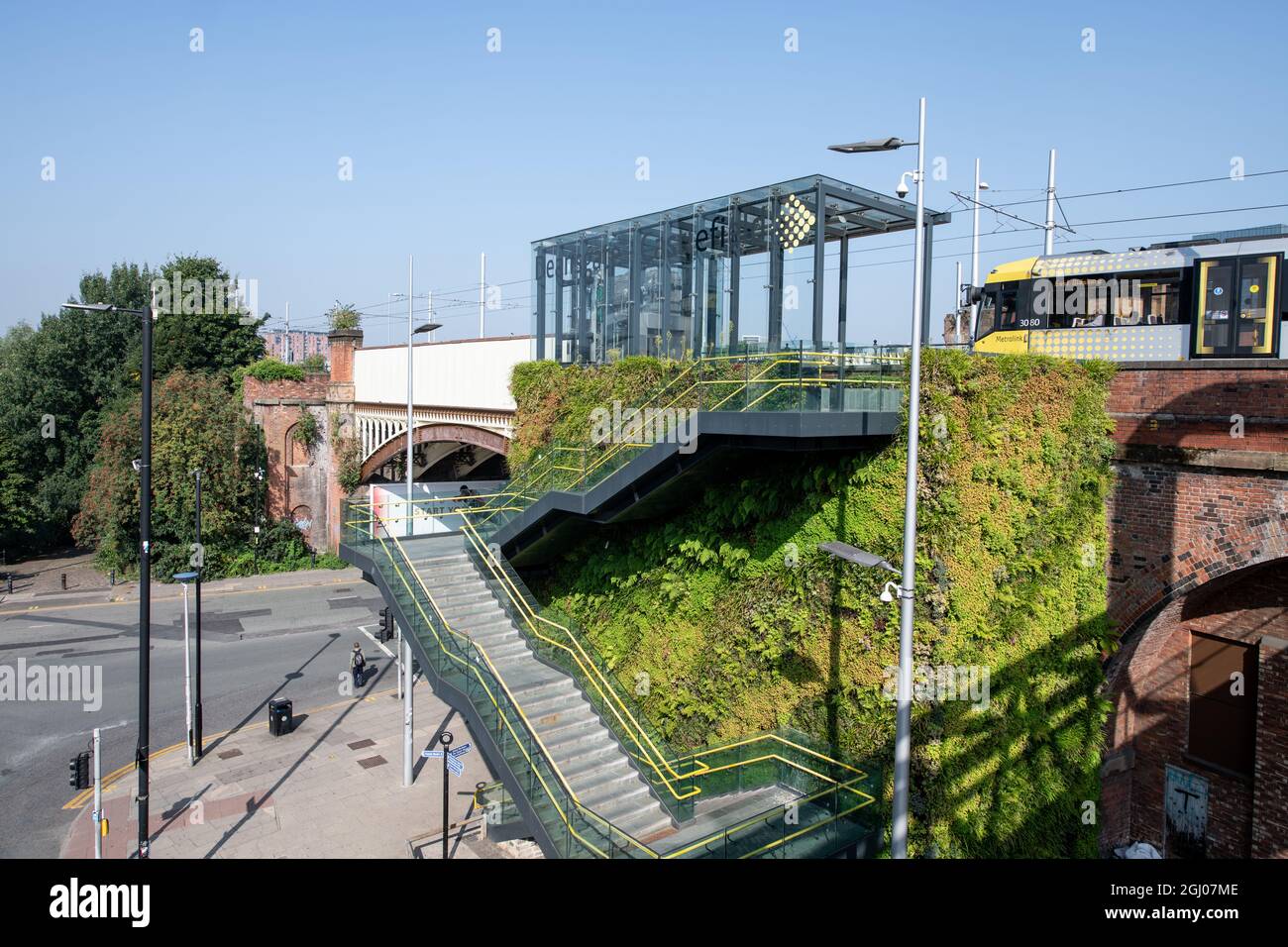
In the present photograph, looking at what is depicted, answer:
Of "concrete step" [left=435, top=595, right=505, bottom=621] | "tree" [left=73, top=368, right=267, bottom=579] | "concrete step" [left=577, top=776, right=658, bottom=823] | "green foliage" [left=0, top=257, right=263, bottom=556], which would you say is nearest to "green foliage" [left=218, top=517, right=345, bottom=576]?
"tree" [left=73, top=368, right=267, bottom=579]

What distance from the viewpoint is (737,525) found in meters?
14.6

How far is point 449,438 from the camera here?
27.2 m

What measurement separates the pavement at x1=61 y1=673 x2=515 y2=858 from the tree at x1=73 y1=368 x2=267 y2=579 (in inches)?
705

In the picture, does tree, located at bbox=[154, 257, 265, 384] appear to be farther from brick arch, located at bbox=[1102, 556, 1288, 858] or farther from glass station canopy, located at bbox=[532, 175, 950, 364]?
brick arch, located at bbox=[1102, 556, 1288, 858]

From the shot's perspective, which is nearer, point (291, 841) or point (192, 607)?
point (291, 841)

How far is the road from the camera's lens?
710 inches

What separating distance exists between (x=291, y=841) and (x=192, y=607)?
20.3 m

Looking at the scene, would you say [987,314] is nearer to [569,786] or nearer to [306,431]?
[569,786]

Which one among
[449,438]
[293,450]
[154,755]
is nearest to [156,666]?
[154,755]

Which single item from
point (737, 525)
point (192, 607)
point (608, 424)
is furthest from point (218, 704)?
point (737, 525)

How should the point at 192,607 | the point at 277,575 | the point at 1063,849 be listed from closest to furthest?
1. the point at 1063,849
2. the point at 192,607
3. the point at 277,575

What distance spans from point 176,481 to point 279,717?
18854mm

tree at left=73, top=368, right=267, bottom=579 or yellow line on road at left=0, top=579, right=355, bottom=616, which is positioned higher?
tree at left=73, top=368, right=267, bottom=579
